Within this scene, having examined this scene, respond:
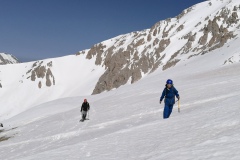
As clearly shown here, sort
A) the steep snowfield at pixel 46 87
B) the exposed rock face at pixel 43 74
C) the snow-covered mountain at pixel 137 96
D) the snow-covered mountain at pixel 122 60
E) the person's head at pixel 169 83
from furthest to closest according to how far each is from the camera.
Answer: the exposed rock face at pixel 43 74
the steep snowfield at pixel 46 87
the snow-covered mountain at pixel 122 60
the person's head at pixel 169 83
the snow-covered mountain at pixel 137 96

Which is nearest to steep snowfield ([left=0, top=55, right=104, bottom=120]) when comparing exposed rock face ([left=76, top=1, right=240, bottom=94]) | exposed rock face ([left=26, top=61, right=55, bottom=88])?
exposed rock face ([left=26, top=61, right=55, bottom=88])

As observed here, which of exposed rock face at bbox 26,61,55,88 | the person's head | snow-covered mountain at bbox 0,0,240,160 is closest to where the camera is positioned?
snow-covered mountain at bbox 0,0,240,160

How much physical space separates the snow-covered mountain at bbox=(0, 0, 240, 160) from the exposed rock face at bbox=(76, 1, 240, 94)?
0.40 m

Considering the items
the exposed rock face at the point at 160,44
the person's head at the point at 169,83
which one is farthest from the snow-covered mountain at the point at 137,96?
the person's head at the point at 169,83

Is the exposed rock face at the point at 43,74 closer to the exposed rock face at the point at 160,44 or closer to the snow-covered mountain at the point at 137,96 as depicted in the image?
the snow-covered mountain at the point at 137,96

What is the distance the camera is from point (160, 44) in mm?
112000

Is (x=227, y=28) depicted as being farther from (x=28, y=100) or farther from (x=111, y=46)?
(x=28, y=100)

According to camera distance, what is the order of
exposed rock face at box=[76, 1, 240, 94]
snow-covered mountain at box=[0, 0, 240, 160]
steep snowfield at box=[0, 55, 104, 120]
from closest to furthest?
snow-covered mountain at box=[0, 0, 240, 160]
exposed rock face at box=[76, 1, 240, 94]
steep snowfield at box=[0, 55, 104, 120]

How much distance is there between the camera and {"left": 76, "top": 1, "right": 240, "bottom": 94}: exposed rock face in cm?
9200

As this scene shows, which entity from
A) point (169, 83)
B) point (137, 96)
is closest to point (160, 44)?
point (137, 96)

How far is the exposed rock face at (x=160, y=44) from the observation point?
302 feet

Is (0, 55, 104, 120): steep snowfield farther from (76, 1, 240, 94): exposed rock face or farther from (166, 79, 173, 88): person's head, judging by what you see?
(166, 79, 173, 88): person's head

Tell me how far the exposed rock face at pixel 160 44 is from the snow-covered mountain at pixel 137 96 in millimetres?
397

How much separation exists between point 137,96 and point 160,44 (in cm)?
8282
